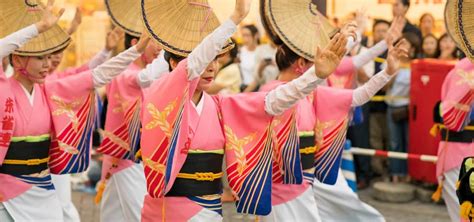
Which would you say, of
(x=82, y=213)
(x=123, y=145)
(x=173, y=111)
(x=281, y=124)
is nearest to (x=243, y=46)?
(x=82, y=213)

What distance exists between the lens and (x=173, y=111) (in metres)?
4.62

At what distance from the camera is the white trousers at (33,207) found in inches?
221

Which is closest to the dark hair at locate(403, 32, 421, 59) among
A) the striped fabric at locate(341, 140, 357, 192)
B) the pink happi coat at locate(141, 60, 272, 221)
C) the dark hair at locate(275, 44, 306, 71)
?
the striped fabric at locate(341, 140, 357, 192)

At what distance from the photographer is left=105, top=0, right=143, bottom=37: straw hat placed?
21.7 ft

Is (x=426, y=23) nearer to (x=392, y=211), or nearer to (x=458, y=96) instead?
(x=392, y=211)

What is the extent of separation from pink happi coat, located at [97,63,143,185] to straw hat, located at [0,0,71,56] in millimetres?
968

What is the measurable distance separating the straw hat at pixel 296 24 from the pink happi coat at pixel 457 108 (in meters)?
1.38

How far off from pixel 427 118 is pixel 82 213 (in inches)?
144

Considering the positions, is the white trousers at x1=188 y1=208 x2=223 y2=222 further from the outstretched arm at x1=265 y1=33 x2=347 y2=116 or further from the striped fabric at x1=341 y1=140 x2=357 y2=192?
the striped fabric at x1=341 y1=140 x2=357 y2=192

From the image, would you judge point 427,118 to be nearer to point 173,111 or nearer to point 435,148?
point 435,148

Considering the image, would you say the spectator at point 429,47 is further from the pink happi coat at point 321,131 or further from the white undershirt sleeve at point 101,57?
the white undershirt sleeve at point 101,57

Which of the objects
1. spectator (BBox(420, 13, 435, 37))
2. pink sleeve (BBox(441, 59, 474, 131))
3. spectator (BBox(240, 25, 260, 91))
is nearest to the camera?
pink sleeve (BBox(441, 59, 474, 131))

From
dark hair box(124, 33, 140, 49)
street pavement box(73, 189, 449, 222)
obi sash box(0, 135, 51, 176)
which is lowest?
street pavement box(73, 189, 449, 222)

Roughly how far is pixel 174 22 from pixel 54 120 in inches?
61.2
